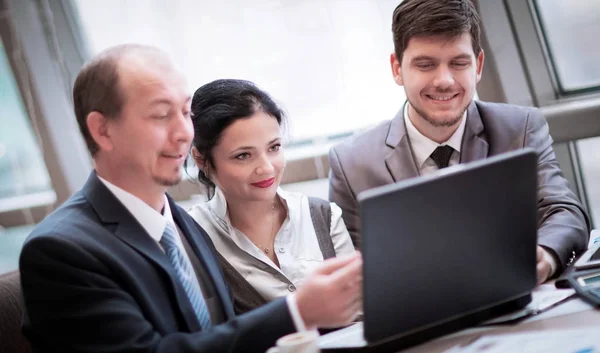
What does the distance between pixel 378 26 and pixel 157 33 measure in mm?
1087

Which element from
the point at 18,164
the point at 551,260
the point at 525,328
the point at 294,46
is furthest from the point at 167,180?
the point at 18,164

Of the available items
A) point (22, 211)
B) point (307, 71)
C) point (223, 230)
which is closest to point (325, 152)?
point (307, 71)

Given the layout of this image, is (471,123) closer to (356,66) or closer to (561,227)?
(561,227)

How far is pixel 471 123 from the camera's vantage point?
2463 mm

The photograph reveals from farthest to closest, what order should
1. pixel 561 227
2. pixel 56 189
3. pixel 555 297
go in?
pixel 56 189 < pixel 561 227 < pixel 555 297

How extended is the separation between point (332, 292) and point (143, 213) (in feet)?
1.66

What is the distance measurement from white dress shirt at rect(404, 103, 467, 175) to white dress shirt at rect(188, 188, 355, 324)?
32 cm

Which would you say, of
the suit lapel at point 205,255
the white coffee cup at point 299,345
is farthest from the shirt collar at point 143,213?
the white coffee cup at point 299,345

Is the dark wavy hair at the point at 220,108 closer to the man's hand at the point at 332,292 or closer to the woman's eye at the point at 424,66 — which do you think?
the woman's eye at the point at 424,66

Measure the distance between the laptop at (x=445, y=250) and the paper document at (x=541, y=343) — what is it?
96 mm

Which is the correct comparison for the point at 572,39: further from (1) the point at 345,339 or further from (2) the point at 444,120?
(1) the point at 345,339

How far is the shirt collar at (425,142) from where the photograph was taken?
245 cm

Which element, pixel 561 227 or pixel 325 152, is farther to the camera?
pixel 325 152

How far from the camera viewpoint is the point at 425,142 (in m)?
2.46
